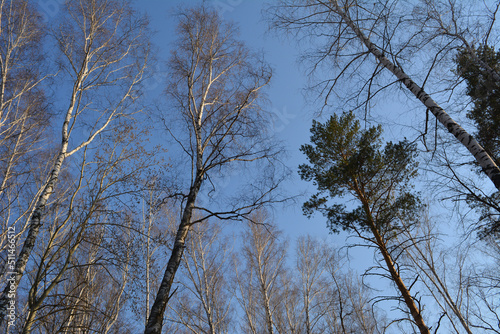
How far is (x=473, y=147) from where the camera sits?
3.65m

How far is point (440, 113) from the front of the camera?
413 centimetres

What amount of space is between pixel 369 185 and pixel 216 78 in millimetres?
4363

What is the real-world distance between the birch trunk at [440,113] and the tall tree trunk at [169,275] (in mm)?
3710

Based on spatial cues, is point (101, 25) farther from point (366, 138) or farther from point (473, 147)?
point (473, 147)

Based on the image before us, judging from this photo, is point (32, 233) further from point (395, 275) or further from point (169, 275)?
point (395, 275)

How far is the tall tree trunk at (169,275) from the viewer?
332 centimetres

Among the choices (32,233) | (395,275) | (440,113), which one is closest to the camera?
(32,233)

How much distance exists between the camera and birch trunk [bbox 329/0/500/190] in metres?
3.44

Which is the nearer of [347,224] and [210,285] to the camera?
[347,224]

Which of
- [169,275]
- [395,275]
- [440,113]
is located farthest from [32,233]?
[440,113]

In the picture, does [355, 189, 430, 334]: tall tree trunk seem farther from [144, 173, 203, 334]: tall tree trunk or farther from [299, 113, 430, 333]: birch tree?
[144, 173, 203, 334]: tall tree trunk

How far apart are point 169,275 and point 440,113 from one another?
4.34 metres

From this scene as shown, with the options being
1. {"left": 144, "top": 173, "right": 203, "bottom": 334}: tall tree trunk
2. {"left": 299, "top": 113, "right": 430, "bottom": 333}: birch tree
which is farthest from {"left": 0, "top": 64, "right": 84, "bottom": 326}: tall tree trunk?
{"left": 299, "top": 113, "right": 430, "bottom": 333}: birch tree

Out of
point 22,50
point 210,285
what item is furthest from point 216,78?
point 210,285
